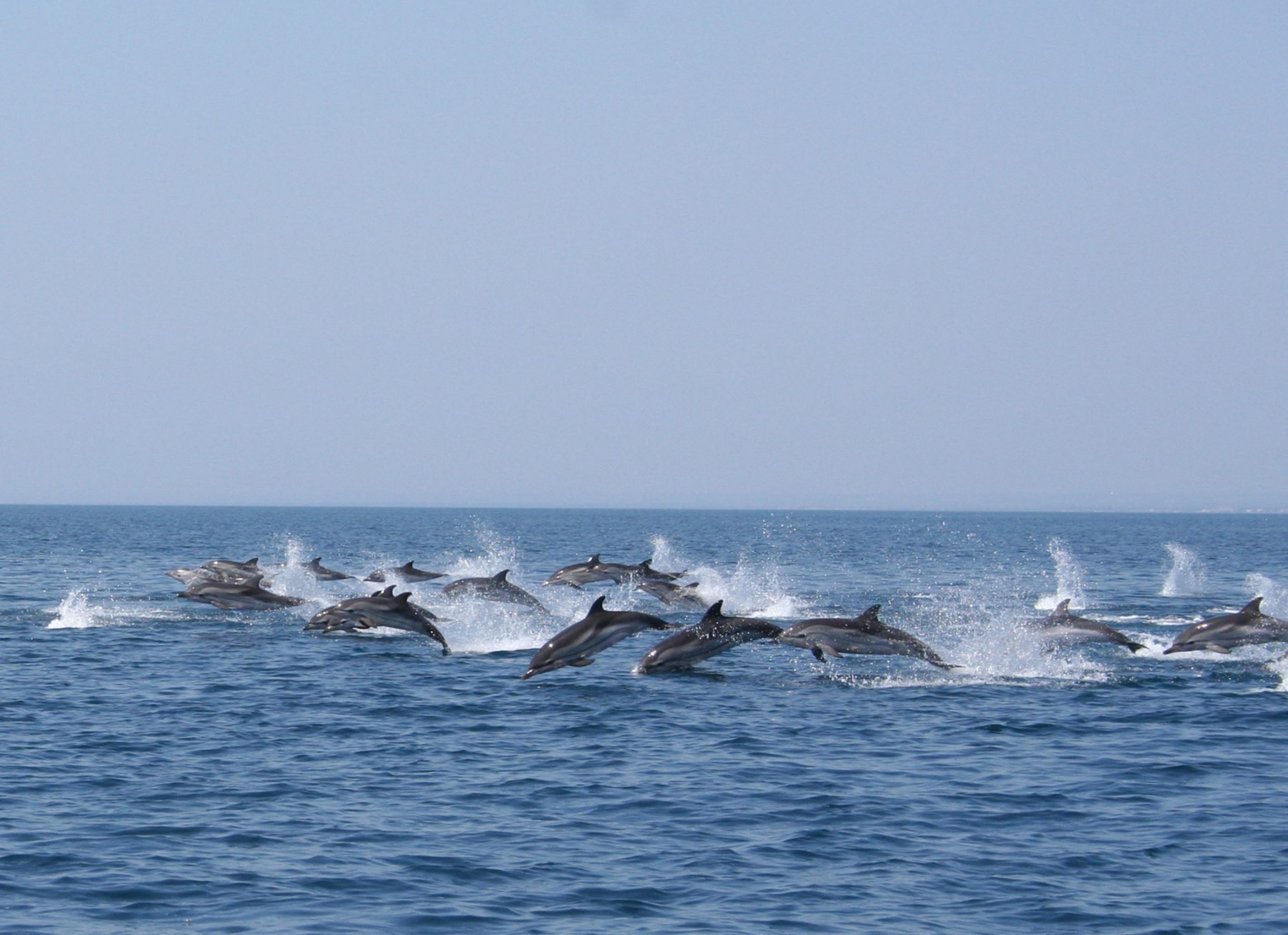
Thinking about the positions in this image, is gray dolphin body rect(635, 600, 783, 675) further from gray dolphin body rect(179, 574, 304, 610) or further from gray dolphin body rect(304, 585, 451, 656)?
gray dolphin body rect(179, 574, 304, 610)

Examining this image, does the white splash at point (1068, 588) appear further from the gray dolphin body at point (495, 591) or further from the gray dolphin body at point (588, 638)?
the gray dolphin body at point (495, 591)

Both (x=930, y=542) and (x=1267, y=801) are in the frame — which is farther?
(x=930, y=542)

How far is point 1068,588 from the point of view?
45906 mm

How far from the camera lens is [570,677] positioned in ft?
74.4

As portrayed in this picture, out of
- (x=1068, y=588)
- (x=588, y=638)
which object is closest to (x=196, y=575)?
(x=588, y=638)

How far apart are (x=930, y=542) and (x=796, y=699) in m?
86.1

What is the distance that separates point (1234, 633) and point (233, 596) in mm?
20094

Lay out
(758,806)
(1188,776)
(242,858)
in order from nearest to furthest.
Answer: (242,858) → (758,806) → (1188,776)

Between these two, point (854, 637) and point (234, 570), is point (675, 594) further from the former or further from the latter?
point (234, 570)

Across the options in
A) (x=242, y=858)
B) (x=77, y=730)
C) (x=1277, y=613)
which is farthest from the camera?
(x=1277, y=613)

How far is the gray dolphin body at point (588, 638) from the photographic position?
2181 centimetres

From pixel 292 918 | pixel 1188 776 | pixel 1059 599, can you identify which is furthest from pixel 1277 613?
pixel 292 918

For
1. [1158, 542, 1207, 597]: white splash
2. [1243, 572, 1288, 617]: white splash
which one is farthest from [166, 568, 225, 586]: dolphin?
[1158, 542, 1207, 597]: white splash

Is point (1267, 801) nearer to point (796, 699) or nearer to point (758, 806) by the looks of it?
point (758, 806)
